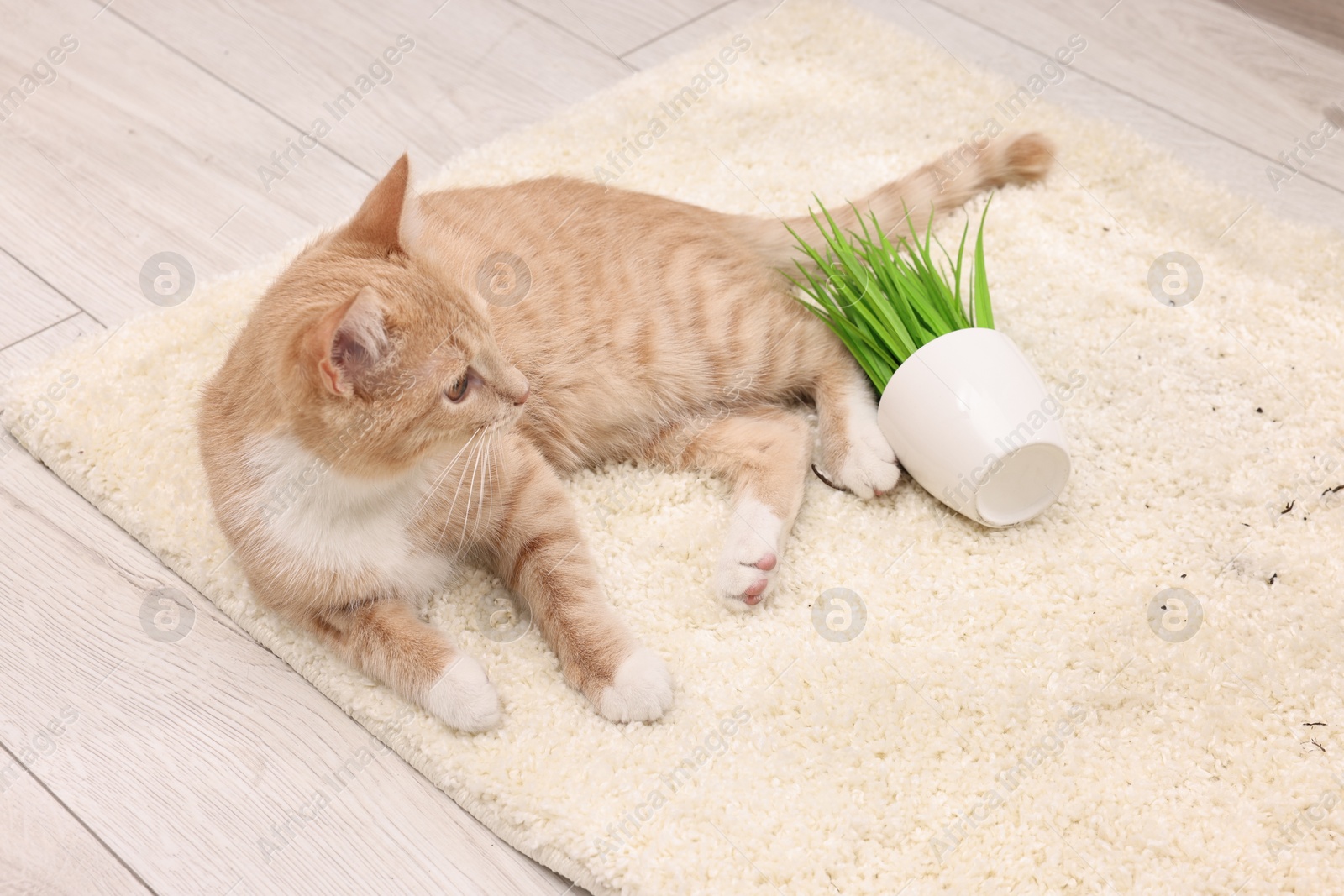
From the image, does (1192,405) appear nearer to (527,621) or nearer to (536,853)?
(527,621)

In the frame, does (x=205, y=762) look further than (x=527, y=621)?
No

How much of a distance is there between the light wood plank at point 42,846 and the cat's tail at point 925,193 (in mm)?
1250

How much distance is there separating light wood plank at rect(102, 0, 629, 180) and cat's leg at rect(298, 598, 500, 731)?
111cm

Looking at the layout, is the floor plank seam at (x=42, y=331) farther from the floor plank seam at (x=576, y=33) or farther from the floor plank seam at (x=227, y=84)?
the floor plank seam at (x=576, y=33)

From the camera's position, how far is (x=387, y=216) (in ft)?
4.09

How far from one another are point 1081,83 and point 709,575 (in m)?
1.56

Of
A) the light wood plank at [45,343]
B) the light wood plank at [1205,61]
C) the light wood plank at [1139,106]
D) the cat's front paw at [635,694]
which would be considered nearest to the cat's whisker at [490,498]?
the cat's front paw at [635,694]

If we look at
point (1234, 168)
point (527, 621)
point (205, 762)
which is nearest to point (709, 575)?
point (527, 621)

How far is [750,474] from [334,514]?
23.6 inches

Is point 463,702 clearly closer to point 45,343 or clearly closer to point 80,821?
point 80,821

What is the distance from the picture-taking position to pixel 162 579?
1.54 meters

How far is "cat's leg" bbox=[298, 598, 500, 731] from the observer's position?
131 cm

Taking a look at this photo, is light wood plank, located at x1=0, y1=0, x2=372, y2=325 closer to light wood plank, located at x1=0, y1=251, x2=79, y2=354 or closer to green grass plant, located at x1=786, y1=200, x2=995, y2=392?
light wood plank, located at x1=0, y1=251, x2=79, y2=354

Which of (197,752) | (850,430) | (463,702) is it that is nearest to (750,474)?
(850,430)
